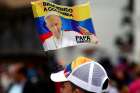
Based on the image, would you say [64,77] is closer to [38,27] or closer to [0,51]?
[38,27]

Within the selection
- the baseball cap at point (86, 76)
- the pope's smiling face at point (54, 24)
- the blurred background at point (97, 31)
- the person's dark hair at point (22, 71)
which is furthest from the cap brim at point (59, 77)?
the blurred background at point (97, 31)

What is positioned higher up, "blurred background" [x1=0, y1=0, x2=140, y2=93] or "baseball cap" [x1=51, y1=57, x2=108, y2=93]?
"baseball cap" [x1=51, y1=57, x2=108, y2=93]

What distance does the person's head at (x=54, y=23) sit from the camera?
6770 mm

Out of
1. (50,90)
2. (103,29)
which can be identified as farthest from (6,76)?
(103,29)

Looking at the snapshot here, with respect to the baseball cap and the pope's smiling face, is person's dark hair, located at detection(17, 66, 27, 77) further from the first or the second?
the baseball cap

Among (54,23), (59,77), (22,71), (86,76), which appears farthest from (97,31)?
(86,76)

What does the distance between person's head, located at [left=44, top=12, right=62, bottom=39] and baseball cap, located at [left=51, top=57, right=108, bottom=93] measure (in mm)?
788

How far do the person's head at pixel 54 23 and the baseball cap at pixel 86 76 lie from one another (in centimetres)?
79

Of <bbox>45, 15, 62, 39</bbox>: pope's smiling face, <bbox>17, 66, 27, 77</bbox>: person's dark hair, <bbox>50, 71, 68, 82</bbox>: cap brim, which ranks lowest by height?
<bbox>17, 66, 27, 77</bbox>: person's dark hair

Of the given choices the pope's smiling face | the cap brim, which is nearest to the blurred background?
the pope's smiling face

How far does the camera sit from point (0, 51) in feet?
112

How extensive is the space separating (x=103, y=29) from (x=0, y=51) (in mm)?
5325

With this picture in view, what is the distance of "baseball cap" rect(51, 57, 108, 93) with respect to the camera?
584cm

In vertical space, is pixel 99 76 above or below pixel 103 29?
above
